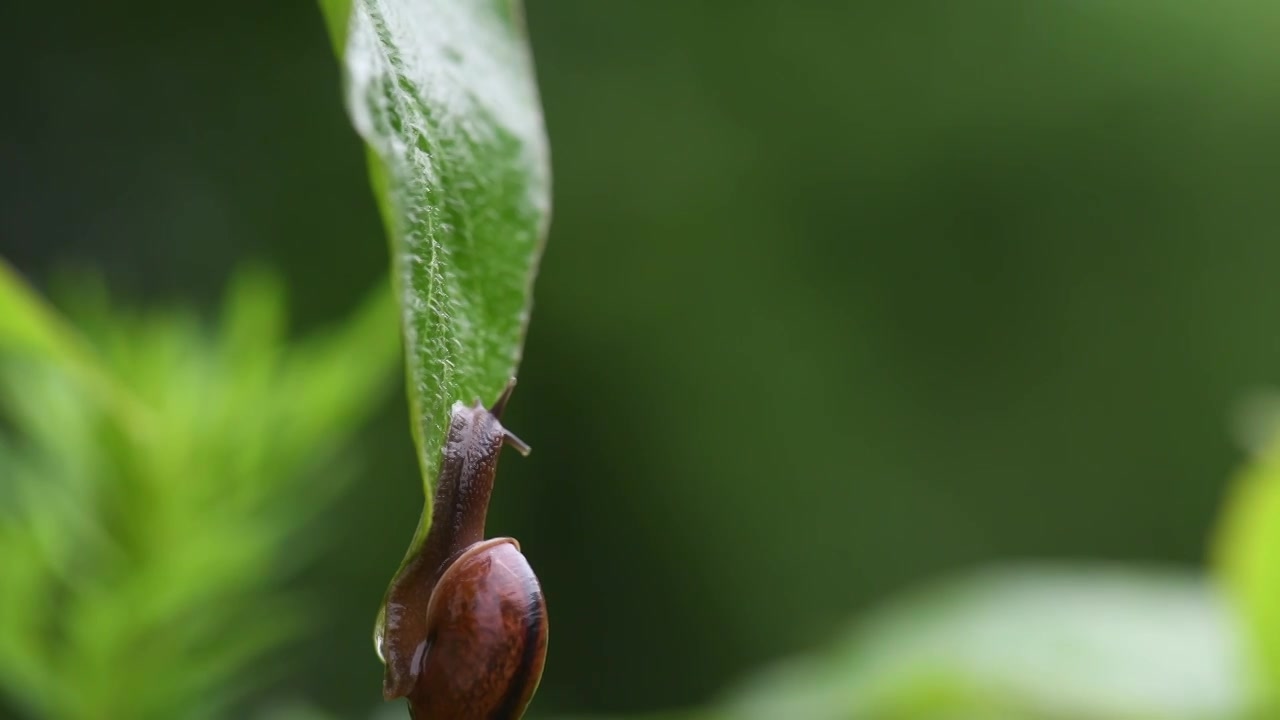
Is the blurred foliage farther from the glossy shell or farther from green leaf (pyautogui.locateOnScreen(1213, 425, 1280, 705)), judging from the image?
green leaf (pyautogui.locateOnScreen(1213, 425, 1280, 705))

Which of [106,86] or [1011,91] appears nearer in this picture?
[106,86]

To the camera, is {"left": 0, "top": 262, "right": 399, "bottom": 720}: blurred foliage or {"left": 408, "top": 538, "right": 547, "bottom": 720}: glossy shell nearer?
{"left": 408, "top": 538, "right": 547, "bottom": 720}: glossy shell

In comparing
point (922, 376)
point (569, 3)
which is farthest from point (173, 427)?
point (922, 376)

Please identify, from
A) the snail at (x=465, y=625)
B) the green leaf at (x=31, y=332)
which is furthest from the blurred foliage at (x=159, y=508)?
the snail at (x=465, y=625)

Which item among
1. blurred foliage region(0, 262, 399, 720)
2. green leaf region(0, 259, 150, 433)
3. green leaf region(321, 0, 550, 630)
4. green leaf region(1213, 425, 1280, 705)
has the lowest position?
blurred foliage region(0, 262, 399, 720)

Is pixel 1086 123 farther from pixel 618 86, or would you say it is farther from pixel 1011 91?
pixel 618 86

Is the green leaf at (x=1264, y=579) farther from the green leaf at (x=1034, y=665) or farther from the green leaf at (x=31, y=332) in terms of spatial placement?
the green leaf at (x=31, y=332)

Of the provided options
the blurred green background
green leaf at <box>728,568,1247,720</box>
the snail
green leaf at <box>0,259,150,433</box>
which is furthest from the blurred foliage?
the blurred green background
